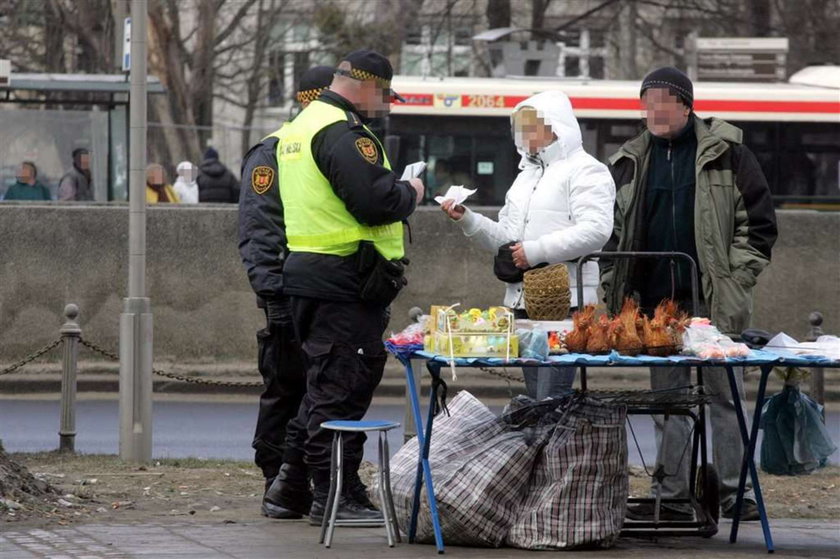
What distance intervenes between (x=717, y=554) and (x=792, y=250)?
8412 mm

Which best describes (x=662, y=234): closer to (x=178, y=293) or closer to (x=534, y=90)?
(x=178, y=293)

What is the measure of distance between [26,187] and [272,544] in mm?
14051

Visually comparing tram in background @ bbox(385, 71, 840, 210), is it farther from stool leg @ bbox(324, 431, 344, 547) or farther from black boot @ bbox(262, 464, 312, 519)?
stool leg @ bbox(324, 431, 344, 547)

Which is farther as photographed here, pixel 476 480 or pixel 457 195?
pixel 457 195

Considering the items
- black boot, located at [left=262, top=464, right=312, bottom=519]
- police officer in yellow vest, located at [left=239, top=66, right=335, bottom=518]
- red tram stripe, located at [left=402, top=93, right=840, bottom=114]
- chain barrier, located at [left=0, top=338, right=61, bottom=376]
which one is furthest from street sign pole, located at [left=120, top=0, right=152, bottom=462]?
red tram stripe, located at [left=402, top=93, right=840, bottom=114]

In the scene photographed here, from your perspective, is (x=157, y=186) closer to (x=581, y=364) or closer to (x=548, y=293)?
(x=548, y=293)

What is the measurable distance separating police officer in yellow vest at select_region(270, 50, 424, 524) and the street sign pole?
283 centimetres

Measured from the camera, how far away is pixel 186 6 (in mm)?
34594

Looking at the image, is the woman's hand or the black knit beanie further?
the black knit beanie

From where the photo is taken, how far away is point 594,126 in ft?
81.2

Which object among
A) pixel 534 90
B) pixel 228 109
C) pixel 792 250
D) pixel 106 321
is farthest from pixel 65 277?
pixel 228 109

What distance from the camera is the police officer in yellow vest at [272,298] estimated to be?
25.0 feet

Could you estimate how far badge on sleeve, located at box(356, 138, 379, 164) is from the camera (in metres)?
6.80

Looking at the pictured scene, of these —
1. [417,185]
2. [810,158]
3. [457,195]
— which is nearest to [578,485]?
[457,195]
